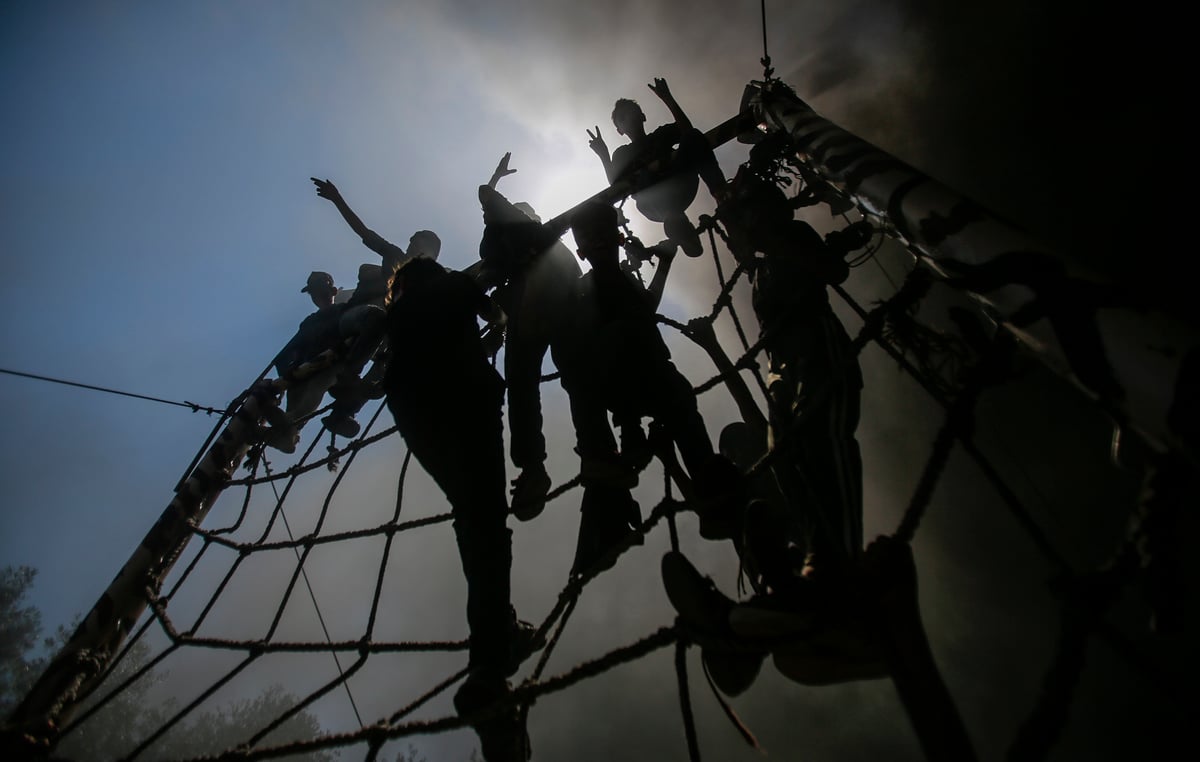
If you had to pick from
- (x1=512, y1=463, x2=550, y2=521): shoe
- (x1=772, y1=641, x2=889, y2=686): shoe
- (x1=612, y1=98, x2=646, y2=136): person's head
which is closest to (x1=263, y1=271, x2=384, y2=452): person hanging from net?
(x1=512, y1=463, x2=550, y2=521): shoe

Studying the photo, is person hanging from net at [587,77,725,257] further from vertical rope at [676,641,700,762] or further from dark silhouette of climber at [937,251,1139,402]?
vertical rope at [676,641,700,762]

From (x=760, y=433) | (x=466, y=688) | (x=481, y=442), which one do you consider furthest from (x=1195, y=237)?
(x=466, y=688)

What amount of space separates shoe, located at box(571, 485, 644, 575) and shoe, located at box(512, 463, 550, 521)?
0.32m

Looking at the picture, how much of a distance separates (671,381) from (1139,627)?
12.9 ft

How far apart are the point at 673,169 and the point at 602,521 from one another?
3397 millimetres

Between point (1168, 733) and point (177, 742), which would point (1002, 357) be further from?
point (177, 742)

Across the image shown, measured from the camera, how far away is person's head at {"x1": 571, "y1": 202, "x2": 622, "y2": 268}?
3.09 m

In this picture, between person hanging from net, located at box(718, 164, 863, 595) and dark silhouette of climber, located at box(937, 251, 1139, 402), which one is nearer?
dark silhouette of climber, located at box(937, 251, 1139, 402)

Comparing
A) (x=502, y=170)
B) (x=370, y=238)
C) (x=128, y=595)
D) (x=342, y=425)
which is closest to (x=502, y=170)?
(x=502, y=170)

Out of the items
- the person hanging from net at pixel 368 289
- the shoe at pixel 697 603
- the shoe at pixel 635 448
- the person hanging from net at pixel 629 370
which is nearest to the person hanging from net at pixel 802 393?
the shoe at pixel 697 603

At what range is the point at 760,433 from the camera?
416 cm

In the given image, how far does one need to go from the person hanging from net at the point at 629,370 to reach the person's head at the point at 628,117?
2662mm

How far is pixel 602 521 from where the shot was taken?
284 cm

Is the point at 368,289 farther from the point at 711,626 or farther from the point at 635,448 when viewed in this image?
the point at 711,626
